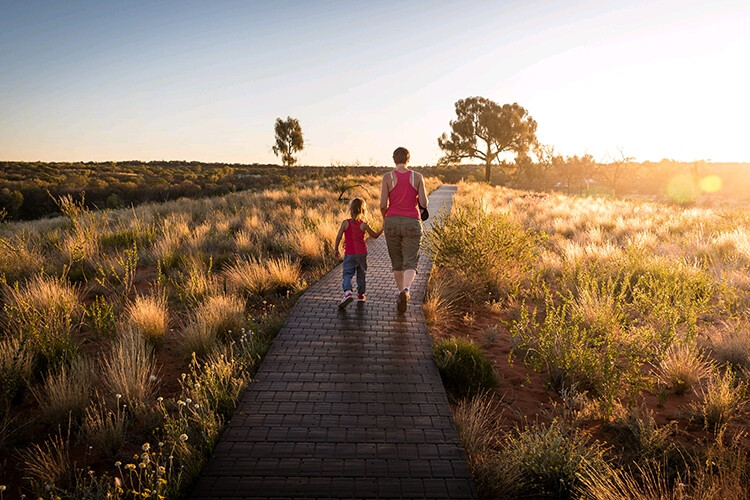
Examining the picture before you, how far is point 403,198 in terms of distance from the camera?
19.0 feet

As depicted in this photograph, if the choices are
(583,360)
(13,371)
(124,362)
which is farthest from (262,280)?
(583,360)

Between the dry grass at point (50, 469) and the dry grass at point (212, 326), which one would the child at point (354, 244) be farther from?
the dry grass at point (50, 469)

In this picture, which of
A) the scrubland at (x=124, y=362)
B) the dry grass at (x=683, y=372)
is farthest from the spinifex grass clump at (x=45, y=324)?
the dry grass at (x=683, y=372)

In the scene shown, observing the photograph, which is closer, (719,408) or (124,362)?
(719,408)

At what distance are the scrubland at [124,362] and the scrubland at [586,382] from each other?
7.32 feet

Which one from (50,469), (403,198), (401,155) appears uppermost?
(401,155)

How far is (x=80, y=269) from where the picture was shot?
7723 mm

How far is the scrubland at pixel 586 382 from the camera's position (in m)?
2.87

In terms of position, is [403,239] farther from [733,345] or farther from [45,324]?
[45,324]

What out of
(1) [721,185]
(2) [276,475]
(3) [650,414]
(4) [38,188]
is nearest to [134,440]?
(2) [276,475]

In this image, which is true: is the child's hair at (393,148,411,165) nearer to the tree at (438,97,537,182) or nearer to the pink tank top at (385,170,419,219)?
the pink tank top at (385,170,419,219)

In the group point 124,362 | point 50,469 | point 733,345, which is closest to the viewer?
point 50,469

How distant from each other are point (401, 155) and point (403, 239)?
1.22 metres

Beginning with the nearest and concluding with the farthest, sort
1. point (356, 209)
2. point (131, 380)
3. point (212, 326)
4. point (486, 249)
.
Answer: point (131, 380) < point (212, 326) < point (356, 209) < point (486, 249)
